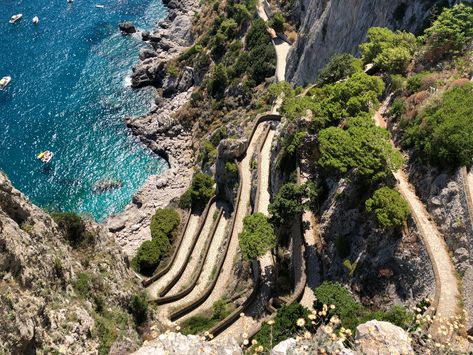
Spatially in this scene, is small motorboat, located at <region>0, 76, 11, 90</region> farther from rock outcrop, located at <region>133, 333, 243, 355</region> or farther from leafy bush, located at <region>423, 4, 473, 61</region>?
rock outcrop, located at <region>133, 333, 243, 355</region>

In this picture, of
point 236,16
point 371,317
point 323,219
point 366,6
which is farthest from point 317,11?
Result: point 371,317

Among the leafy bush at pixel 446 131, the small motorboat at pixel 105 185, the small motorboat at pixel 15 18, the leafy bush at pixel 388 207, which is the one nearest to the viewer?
the leafy bush at pixel 388 207

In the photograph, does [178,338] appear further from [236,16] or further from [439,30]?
[236,16]

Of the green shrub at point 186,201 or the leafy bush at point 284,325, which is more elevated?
the leafy bush at point 284,325

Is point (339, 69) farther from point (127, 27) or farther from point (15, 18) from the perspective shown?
point (15, 18)

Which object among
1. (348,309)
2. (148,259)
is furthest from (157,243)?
(348,309)

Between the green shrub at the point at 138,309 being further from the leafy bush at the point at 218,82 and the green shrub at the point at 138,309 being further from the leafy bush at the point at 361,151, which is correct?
the leafy bush at the point at 218,82

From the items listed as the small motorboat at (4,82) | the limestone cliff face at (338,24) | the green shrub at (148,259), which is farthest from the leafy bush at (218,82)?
the small motorboat at (4,82)
